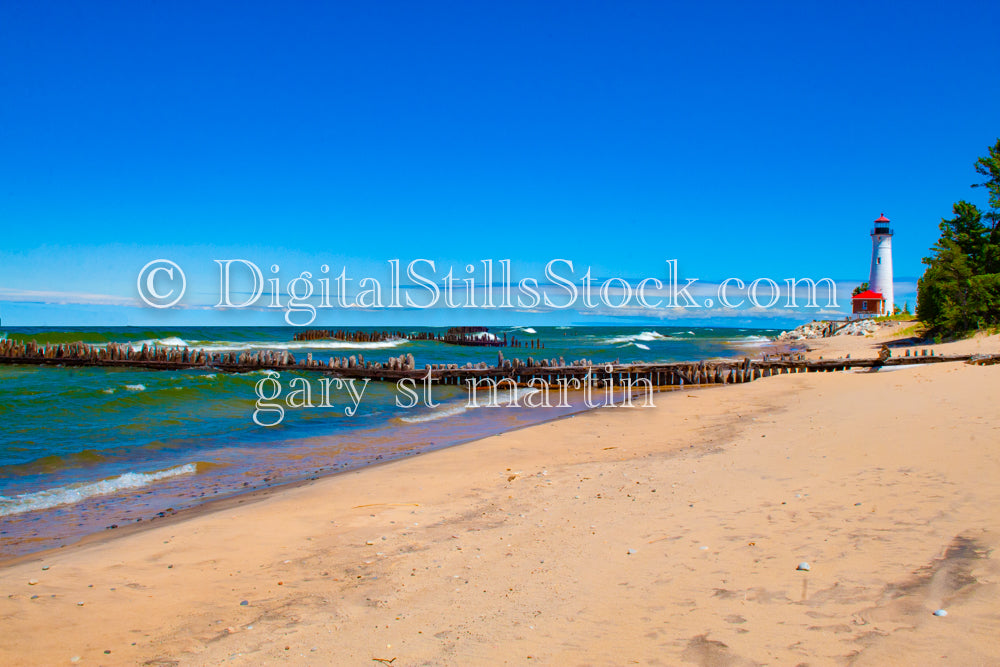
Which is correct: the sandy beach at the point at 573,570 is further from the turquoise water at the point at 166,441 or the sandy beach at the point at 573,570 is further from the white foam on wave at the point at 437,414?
the white foam on wave at the point at 437,414

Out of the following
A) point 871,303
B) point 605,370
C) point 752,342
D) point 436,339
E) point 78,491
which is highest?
point 871,303

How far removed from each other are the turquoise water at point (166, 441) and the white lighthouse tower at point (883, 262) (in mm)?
57120

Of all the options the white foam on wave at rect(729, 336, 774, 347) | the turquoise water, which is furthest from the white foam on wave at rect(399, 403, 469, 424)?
the white foam on wave at rect(729, 336, 774, 347)

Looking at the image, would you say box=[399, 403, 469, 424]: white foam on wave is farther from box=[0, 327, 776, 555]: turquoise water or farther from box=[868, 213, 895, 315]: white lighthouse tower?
box=[868, 213, 895, 315]: white lighthouse tower

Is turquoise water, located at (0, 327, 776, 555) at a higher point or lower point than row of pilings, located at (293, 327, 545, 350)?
lower

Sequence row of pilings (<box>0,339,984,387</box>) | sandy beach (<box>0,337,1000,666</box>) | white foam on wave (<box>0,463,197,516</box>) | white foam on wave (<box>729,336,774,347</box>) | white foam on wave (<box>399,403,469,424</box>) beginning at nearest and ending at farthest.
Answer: sandy beach (<box>0,337,1000,666</box>) < white foam on wave (<box>0,463,197,516</box>) < white foam on wave (<box>399,403,469,424</box>) < row of pilings (<box>0,339,984,387</box>) < white foam on wave (<box>729,336,774,347</box>)

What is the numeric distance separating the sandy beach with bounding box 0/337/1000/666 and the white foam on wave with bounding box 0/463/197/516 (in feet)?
7.79

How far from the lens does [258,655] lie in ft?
12.2

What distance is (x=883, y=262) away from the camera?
63.3 meters

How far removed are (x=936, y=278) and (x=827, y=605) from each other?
3602 cm

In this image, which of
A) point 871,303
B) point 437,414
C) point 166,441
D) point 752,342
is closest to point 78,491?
point 166,441

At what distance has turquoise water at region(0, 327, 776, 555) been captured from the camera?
822cm

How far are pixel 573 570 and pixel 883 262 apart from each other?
7036 centimetres

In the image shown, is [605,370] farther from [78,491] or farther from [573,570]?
[573,570]
